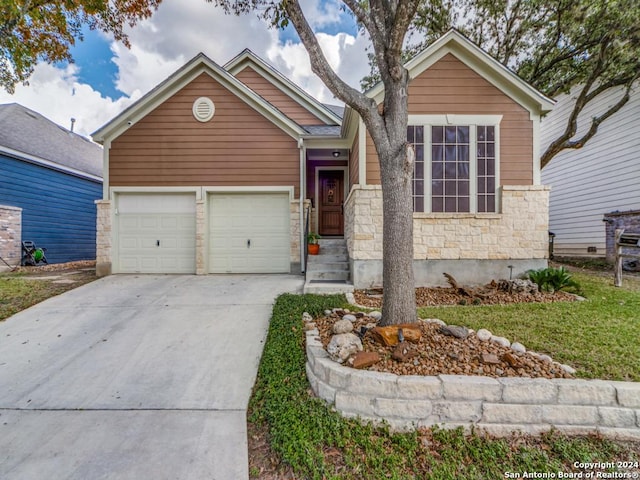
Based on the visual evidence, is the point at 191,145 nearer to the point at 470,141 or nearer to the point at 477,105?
the point at 470,141

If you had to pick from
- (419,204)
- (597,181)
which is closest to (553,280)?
(419,204)

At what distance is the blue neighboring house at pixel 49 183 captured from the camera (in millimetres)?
9578

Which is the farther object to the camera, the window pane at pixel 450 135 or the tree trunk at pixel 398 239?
the window pane at pixel 450 135

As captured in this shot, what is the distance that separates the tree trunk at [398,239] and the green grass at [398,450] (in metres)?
1.19

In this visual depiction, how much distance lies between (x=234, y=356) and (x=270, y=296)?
2.08 m

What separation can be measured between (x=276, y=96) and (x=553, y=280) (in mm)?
9711

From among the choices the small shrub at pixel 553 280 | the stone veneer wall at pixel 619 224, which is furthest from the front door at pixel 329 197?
the stone veneer wall at pixel 619 224

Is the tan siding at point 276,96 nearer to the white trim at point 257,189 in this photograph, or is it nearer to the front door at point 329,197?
the front door at point 329,197

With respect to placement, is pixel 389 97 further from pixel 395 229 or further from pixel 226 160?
pixel 226 160

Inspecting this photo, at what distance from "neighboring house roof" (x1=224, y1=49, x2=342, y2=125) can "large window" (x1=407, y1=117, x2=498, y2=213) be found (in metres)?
4.66

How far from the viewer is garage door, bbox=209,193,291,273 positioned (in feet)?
26.1

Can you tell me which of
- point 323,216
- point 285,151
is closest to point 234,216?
point 285,151

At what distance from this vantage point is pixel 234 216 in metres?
7.98

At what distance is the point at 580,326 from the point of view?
3.70m
